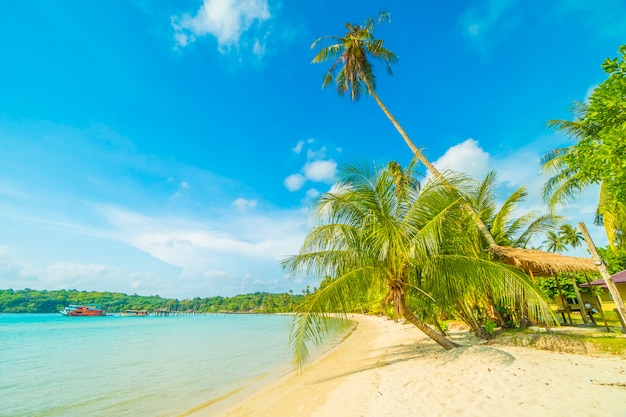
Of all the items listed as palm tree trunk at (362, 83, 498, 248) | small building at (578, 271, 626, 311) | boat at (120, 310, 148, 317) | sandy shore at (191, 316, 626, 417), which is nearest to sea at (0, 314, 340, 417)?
sandy shore at (191, 316, 626, 417)

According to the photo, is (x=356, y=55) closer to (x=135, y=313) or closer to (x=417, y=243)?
(x=417, y=243)

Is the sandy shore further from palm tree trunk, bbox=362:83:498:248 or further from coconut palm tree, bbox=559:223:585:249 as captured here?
coconut palm tree, bbox=559:223:585:249

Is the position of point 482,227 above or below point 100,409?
above

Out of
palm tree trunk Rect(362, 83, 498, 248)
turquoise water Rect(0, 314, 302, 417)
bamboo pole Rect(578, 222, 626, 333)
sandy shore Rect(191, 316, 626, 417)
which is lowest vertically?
turquoise water Rect(0, 314, 302, 417)

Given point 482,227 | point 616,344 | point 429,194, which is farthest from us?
point 482,227

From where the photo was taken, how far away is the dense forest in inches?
4301

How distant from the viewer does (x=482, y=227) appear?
9156mm

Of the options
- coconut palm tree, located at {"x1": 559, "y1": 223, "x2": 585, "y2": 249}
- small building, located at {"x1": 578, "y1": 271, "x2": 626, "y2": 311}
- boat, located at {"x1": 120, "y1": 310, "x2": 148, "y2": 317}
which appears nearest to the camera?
small building, located at {"x1": 578, "y1": 271, "x2": 626, "y2": 311}

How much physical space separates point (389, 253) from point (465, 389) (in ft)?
9.24

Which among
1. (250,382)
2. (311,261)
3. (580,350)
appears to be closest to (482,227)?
(580,350)

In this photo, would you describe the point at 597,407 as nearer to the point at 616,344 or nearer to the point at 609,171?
the point at 609,171

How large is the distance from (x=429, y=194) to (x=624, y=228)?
415 inches

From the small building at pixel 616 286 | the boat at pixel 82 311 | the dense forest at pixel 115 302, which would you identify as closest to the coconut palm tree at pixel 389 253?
the small building at pixel 616 286

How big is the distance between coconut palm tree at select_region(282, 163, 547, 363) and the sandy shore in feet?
3.88
